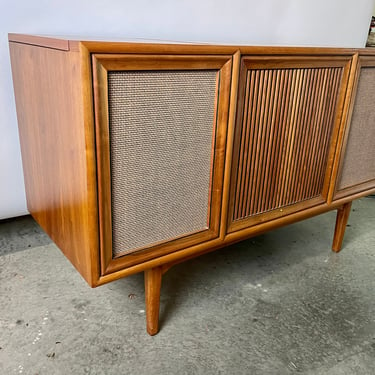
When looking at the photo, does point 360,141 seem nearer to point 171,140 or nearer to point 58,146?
point 171,140

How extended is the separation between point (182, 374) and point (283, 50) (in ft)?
2.58

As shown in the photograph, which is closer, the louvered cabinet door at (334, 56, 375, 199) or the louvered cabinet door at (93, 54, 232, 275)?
the louvered cabinet door at (93, 54, 232, 275)

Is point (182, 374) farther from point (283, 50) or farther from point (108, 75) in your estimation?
point (283, 50)

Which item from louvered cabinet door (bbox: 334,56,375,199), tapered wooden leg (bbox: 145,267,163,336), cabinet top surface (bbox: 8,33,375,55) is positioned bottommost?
tapered wooden leg (bbox: 145,267,163,336)

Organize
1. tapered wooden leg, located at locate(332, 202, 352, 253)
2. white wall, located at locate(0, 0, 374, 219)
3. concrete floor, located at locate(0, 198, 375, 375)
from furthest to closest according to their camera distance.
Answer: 1. tapered wooden leg, located at locate(332, 202, 352, 253)
2. white wall, located at locate(0, 0, 374, 219)
3. concrete floor, located at locate(0, 198, 375, 375)

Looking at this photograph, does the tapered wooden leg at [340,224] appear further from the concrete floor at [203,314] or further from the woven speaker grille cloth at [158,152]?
the woven speaker grille cloth at [158,152]

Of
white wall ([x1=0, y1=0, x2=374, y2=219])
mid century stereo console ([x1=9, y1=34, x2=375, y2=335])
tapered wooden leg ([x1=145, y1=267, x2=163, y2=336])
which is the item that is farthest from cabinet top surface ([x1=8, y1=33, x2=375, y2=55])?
tapered wooden leg ([x1=145, y1=267, x2=163, y2=336])

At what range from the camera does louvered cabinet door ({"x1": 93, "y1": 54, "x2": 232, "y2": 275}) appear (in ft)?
2.54

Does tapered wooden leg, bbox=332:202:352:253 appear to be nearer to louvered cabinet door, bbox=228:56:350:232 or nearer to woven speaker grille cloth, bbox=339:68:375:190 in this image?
woven speaker grille cloth, bbox=339:68:375:190

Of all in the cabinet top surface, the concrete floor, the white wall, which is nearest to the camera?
the cabinet top surface

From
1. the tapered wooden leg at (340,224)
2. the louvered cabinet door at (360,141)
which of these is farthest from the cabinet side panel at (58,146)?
the tapered wooden leg at (340,224)

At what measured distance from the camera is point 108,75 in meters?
0.75

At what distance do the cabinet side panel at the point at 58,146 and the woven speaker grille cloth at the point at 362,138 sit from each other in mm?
855

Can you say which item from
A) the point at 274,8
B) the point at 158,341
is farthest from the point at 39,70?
the point at 274,8
